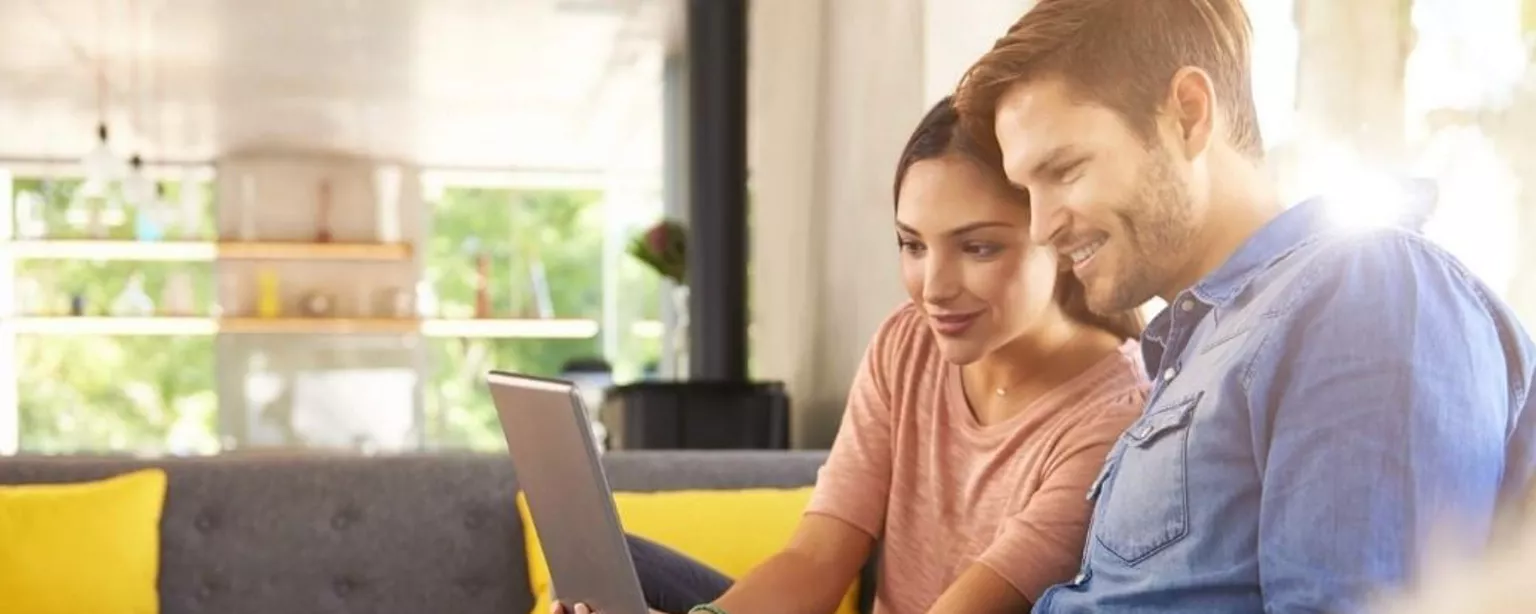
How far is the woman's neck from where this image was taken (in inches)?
55.0

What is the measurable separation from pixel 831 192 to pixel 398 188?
5.69 m

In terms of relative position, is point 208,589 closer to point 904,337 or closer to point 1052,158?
point 904,337

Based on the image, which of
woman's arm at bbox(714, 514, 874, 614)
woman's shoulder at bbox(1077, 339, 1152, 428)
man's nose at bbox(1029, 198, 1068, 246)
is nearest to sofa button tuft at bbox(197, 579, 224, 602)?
woman's arm at bbox(714, 514, 874, 614)

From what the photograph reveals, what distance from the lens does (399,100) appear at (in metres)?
6.71

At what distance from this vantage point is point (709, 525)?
222 centimetres

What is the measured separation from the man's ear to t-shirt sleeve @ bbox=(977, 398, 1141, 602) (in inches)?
12.2

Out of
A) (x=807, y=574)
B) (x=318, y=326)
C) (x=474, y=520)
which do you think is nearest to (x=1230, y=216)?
(x=807, y=574)

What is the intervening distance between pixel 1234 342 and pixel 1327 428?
0.38 feet

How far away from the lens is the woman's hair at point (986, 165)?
1362 mm

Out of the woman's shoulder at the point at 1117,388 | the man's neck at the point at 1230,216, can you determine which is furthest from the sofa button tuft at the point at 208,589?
the man's neck at the point at 1230,216

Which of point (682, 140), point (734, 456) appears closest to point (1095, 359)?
point (734, 456)

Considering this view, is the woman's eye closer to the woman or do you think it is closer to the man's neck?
the woman

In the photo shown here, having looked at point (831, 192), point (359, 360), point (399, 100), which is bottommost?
point (359, 360)

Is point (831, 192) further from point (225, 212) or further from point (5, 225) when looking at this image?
point (5, 225)
